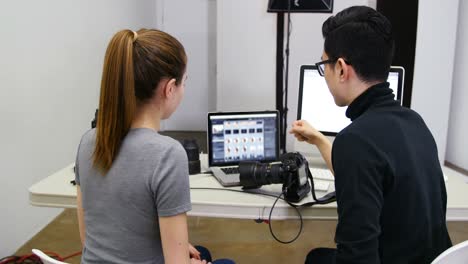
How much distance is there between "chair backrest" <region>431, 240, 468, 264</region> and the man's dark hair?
43 cm

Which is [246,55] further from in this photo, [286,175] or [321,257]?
[321,257]

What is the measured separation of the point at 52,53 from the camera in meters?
2.71

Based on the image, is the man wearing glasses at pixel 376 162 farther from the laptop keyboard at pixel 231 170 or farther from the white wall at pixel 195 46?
the white wall at pixel 195 46

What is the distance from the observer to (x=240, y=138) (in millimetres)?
1852

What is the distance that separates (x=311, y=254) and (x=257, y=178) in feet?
1.06

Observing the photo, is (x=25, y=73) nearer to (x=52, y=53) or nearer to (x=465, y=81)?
(x=52, y=53)

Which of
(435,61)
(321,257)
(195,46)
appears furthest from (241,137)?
(195,46)

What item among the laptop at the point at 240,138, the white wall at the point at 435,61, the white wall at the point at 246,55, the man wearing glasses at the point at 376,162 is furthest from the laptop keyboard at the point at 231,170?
the white wall at the point at 435,61

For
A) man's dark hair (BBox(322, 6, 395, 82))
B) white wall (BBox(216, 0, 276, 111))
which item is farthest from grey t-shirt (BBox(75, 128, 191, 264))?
white wall (BBox(216, 0, 276, 111))

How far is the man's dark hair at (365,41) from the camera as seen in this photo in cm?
104

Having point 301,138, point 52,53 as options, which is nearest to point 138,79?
point 301,138

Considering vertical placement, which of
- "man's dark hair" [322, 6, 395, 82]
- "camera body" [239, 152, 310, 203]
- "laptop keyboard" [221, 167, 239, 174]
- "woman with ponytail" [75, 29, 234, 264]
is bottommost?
"laptop keyboard" [221, 167, 239, 174]

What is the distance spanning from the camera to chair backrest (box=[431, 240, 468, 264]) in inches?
34.5

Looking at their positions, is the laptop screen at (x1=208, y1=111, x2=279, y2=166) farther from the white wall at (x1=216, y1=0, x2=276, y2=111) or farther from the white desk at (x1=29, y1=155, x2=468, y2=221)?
the white wall at (x1=216, y1=0, x2=276, y2=111)
